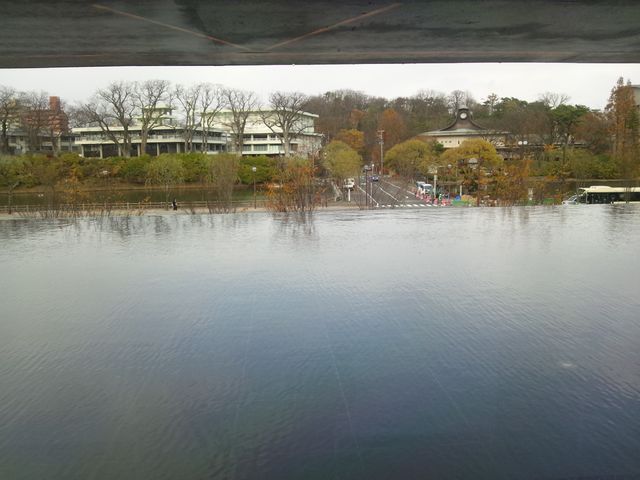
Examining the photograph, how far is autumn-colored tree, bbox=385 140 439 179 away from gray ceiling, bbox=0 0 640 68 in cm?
2333

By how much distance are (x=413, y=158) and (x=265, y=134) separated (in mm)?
21869

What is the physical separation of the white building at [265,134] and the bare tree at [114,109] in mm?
6912

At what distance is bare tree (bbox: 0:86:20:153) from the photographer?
30438 mm

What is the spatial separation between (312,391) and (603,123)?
29967 mm

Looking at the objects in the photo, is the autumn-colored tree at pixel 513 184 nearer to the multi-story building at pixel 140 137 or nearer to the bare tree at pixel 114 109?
the bare tree at pixel 114 109

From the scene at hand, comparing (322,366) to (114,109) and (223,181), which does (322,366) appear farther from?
(114,109)

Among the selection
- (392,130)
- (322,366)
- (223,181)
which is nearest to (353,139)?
(392,130)

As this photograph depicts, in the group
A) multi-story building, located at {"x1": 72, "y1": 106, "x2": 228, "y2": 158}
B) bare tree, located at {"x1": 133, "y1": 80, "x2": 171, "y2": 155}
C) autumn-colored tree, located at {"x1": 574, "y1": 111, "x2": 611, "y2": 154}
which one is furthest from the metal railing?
multi-story building, located at {"x1": 72, "y1": 106, "x2": 228, "y2": 158}

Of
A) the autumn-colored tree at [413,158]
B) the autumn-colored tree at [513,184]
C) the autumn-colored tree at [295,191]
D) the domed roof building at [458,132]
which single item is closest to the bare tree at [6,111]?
the autumn-colored tree at [413,158]

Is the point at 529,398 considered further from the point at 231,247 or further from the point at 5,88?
the point at 5,88

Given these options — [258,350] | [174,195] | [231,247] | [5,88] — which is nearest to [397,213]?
[231,247]

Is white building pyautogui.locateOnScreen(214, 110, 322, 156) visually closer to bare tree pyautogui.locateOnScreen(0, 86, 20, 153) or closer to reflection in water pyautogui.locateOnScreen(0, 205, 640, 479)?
bare tree pyautogui.locateOnScreen(0, 86, 20, 153)

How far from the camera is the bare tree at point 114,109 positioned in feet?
119

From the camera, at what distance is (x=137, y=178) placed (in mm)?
29391
